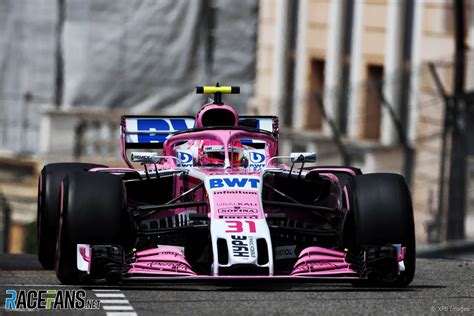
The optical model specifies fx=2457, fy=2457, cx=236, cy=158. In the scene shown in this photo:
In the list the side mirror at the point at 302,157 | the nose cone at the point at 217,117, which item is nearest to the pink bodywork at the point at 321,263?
the side mirror at the point at 302,157

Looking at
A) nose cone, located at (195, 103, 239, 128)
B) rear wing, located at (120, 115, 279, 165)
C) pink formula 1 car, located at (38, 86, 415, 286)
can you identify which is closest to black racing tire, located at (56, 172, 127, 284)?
pink formula 1 car, located at (38, 86, 415, 286)

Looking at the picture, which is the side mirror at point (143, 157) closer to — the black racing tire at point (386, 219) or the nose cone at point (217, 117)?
the nose cone at point (217, 117)

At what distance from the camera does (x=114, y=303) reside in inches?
561

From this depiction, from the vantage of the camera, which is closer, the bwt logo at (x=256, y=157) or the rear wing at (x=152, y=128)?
the bwt logo at (x=256, y=157)

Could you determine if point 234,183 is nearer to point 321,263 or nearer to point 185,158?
point 321,263

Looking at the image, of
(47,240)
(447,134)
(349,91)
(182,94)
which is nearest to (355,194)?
(47,240)

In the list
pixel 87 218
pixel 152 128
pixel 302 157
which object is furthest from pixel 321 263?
pixel 152 128

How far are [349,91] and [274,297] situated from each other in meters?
12.2

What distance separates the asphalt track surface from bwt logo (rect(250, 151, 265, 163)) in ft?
4.85

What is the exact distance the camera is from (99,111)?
35.3 meters

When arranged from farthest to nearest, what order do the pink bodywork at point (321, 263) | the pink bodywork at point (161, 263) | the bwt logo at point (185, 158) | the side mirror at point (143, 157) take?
the bwt logo at point (185, 158)
the side mirror at point (143, 157)
the pink bodywork at point (321, 263)
the pink bodywork at point (161, 263)

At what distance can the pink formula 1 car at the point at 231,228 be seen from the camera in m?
15.2

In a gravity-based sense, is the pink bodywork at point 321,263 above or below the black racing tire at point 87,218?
below

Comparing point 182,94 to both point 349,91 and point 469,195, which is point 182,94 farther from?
point 469,195
